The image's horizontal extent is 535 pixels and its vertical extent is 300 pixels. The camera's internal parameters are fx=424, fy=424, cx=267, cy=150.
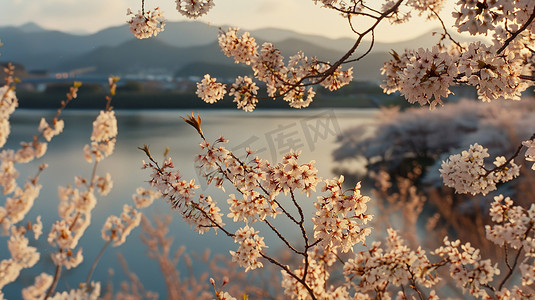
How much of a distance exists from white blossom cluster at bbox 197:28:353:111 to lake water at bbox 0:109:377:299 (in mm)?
256

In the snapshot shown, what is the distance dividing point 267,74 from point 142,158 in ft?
32.8

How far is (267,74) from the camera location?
193 cm

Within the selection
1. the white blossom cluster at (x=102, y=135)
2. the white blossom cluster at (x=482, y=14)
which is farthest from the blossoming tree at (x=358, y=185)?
the white blossom cluster at (x=102, y=135)

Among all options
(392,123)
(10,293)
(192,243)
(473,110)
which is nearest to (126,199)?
(192,243)

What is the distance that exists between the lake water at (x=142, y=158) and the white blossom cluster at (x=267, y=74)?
0.84ft

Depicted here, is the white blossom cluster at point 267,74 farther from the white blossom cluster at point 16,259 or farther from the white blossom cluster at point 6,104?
the white blossom cluster at point 16,259

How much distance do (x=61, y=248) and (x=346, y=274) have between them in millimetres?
1073

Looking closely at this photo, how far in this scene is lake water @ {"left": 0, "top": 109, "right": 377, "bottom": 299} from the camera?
5801mm

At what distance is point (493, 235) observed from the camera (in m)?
1.56

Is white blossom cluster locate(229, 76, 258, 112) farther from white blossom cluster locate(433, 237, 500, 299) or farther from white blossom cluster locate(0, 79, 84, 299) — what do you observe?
white blossom cluster locate(433, 237, 500, 299)

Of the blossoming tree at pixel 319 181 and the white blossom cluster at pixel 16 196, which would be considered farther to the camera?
the white blossom cluster at pixel 16 196

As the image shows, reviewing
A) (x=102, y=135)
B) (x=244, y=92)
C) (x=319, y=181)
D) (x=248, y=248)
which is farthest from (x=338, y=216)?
(x=102, y=135)

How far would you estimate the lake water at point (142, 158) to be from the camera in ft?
19.0

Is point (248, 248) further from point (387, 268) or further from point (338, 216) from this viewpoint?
point (387, 268)
